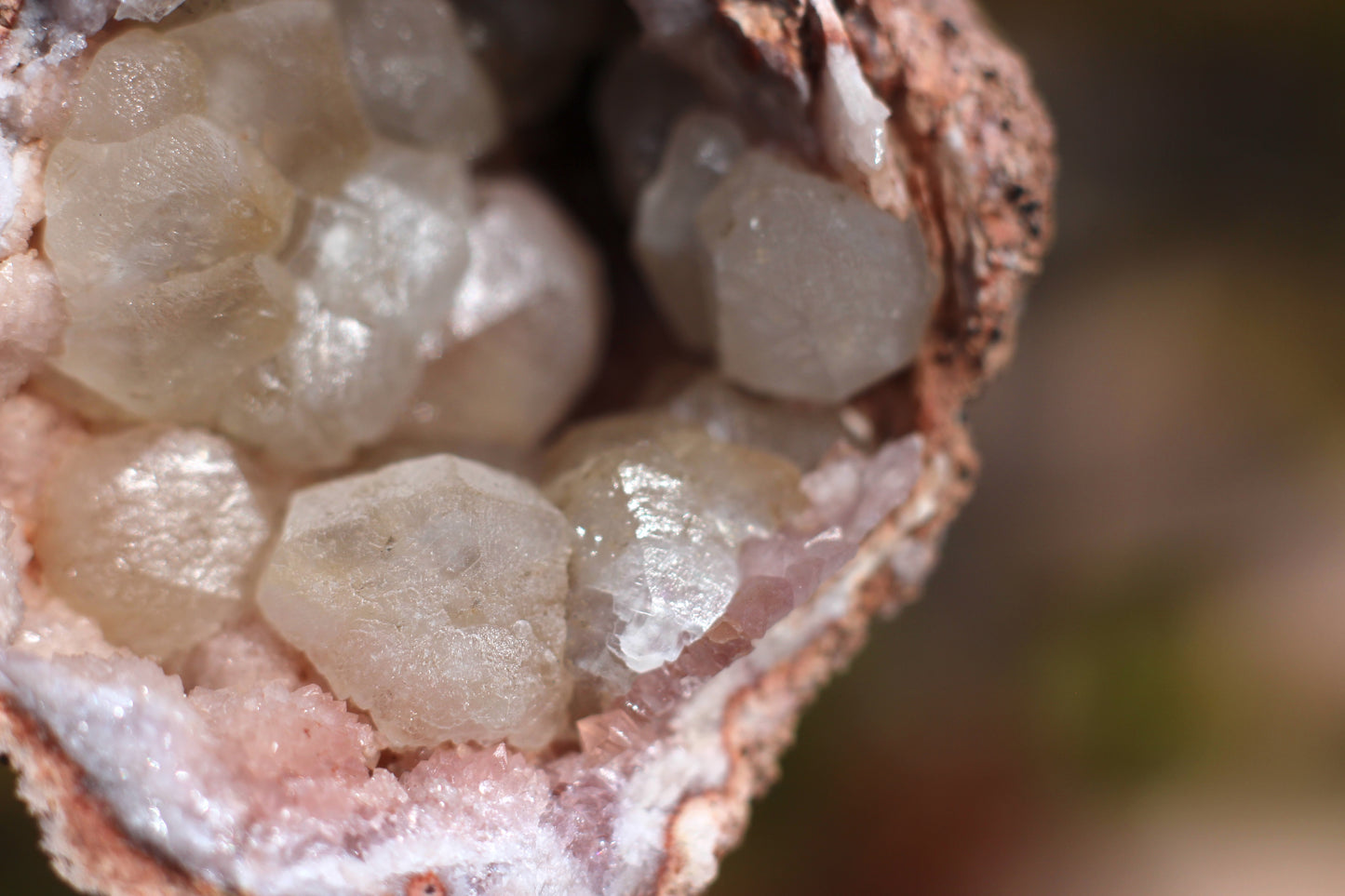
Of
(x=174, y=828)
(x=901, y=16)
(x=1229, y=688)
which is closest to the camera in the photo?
(x=174, y=828)

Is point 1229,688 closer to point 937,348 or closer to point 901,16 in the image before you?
point 937,348

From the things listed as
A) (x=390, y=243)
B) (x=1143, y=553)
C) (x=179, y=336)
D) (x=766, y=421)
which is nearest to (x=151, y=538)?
(x=179, y=336)

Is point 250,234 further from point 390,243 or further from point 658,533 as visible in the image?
point 658,533

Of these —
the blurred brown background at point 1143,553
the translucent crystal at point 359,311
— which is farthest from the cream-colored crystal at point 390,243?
the blurred brown background at point 1143,553

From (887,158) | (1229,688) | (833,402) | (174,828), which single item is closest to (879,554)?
(833,402)

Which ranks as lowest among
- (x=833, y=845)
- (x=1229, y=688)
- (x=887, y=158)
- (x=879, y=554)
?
(x=833, y=845)
